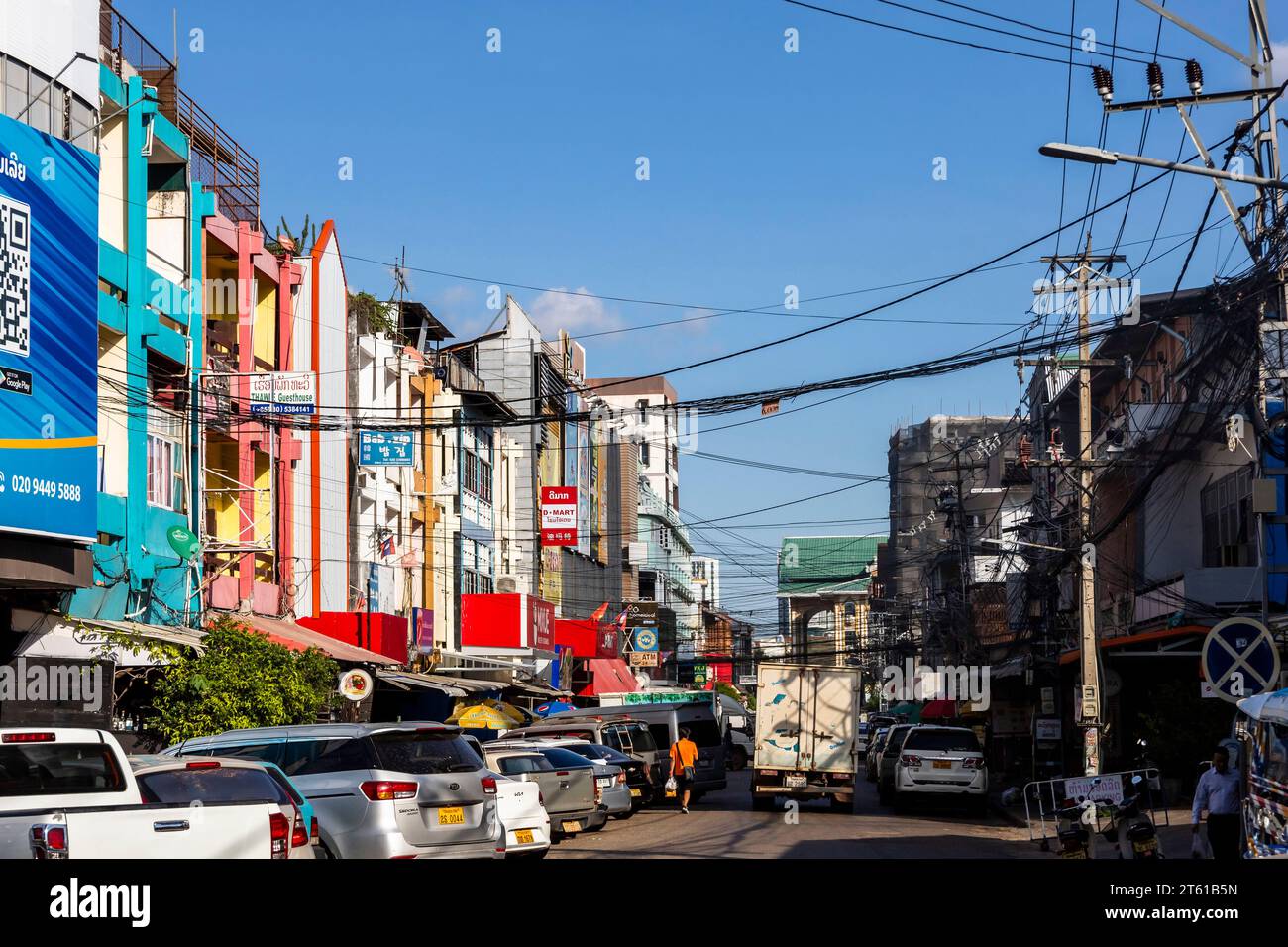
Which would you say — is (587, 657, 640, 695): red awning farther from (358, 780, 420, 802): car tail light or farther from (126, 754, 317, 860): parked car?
(126, 754, 317, 860): parked car

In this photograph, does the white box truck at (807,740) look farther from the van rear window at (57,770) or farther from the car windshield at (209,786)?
the van rear window at (57,770)

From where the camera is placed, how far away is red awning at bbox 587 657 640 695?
7544 cm

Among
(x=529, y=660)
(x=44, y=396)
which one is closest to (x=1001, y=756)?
(x=529, y=660)

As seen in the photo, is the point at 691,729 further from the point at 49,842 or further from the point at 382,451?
the point at 49,842

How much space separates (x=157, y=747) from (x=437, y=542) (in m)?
29.2

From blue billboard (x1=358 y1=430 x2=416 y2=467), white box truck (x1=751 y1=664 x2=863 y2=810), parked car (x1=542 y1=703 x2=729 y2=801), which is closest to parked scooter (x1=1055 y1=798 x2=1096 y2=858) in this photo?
white box truck (x1=751 y1=664 x2=863 y2=810)

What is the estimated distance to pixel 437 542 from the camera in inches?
2256

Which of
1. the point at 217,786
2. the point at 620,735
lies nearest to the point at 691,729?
the point at 620,735

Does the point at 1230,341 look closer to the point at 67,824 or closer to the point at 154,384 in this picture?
the point at 67,824

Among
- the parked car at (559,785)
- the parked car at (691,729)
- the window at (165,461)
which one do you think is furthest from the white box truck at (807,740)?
the window at (165,461)

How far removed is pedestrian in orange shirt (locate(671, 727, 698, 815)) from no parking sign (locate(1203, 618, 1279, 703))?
17.3 metres

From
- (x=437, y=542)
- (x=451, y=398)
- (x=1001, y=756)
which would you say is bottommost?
(x=1001, y=756)

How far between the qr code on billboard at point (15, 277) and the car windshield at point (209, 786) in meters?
14.5

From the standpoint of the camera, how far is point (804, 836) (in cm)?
2461
